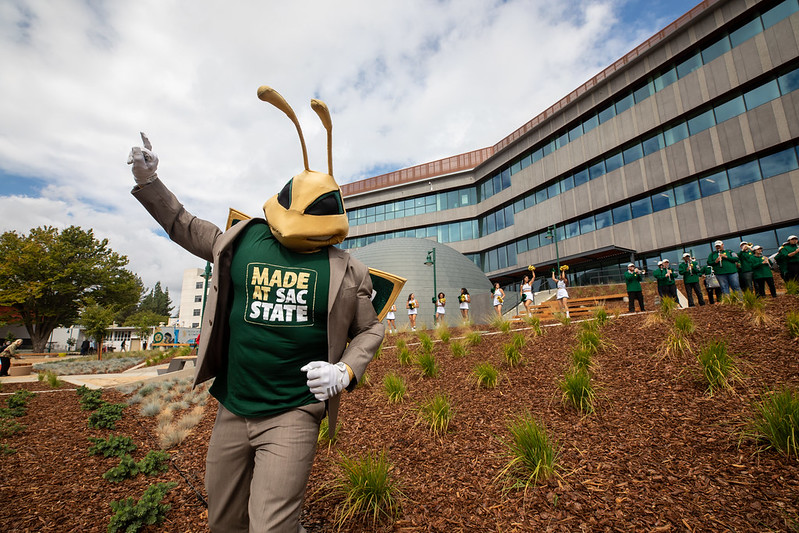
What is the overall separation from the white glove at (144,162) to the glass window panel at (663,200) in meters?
28.5

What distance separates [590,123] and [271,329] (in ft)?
108

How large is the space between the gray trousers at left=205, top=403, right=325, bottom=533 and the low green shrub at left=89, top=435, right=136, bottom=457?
3871 millimetres

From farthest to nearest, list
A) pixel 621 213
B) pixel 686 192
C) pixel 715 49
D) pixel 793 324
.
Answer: pixel 621 213
pixel 686 192
pixel 715 49
pixel 793 324

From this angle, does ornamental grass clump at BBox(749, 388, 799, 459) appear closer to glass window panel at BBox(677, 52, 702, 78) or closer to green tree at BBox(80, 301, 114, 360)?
green tree at BBox(80, 301, 114, 360)

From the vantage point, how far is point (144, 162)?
2.08 metres

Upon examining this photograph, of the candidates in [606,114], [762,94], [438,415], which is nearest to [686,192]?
[762,94]

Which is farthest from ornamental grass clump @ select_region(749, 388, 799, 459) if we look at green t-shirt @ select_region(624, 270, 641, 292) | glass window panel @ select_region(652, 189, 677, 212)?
glass window panel @ select_region(652, 189, 677, 212)

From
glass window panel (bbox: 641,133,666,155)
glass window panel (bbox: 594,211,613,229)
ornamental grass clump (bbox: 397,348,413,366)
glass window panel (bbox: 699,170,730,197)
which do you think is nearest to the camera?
ornamental grass clump (bbox: 397,348,413,366)

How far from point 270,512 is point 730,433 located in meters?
4.11

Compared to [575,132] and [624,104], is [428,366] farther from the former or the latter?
[575,132]

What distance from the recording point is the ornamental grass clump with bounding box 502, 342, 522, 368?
6609 mm

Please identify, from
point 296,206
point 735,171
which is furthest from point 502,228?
point 296,206

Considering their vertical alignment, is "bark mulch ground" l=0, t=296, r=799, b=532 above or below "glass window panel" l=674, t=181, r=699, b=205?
below

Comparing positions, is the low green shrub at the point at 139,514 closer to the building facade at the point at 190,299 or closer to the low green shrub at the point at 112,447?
the low green shrub at the point at 112,447
